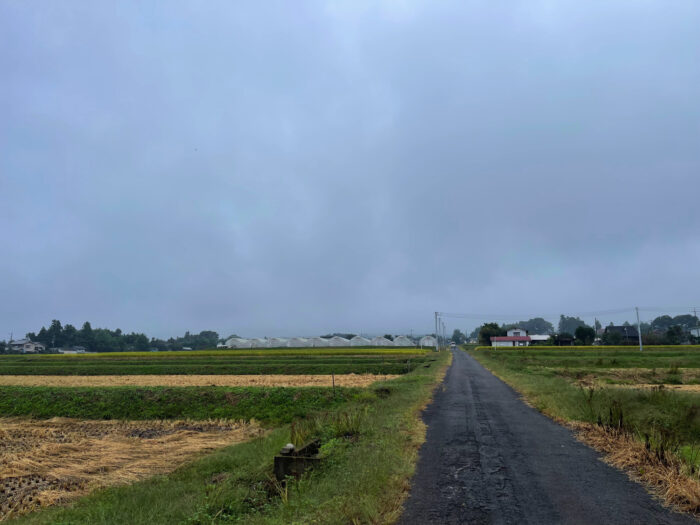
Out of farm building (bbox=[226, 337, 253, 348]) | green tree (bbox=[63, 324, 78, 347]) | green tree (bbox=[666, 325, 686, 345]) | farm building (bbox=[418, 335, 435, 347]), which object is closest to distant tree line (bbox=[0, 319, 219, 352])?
green tree (bbox=[63, 324, 78, 347])

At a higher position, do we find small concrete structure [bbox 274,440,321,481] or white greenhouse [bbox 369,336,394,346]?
small concrete structure [bbox 274,440,321,481]

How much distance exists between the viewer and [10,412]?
24578mm

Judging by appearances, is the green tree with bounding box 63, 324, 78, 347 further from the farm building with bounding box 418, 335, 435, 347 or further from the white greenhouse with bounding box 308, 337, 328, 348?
the farm building with bounding box 418, 335, 435, 347

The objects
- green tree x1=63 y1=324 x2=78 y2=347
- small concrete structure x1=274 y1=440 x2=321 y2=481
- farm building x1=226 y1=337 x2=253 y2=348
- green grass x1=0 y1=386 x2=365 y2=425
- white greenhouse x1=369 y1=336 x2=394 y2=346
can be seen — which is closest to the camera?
small concrete structure x1=274 y1=440 x2=321 y2=481

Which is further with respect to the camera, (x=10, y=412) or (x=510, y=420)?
(x=10, y=412)

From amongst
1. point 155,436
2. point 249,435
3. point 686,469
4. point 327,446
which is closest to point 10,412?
point 155,436

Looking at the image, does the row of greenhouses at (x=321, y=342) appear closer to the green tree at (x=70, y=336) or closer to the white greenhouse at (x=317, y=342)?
the white greenhouse at (x=317, y=342)

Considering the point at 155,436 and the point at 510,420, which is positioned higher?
the point at 510,420

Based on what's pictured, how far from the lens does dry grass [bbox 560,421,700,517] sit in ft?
22.4

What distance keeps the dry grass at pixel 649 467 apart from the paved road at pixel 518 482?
29 centimetres

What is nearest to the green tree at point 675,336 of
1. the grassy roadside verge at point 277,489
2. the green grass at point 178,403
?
the green grass at point 178,403

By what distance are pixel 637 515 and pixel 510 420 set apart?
337 inches

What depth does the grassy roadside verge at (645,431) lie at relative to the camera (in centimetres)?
755

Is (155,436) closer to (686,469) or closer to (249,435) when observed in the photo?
(249,435)
